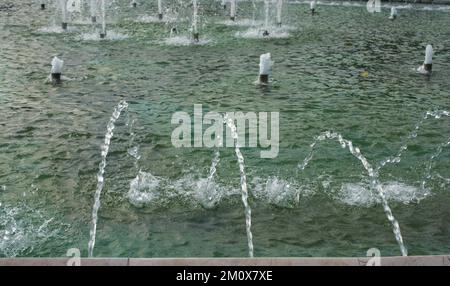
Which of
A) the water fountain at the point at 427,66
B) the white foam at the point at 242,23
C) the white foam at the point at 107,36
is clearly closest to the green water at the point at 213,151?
the water fountain at the point at 427,66

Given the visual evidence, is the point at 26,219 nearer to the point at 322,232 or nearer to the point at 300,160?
the point at 322,232

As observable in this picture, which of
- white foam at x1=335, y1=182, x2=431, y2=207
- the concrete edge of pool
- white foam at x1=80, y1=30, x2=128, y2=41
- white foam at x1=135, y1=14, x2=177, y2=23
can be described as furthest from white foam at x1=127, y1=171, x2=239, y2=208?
white foam at x1=135, y1=14, x2=177, y2=23

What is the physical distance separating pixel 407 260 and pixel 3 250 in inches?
230

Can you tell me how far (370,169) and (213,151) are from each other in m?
3.58

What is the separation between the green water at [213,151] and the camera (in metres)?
8.64

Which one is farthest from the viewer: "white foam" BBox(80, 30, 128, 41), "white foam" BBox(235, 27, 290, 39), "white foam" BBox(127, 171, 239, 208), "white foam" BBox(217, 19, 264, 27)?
"white foam" BBox(217, 19, 264, 27)

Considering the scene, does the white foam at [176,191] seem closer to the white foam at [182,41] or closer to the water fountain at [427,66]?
the water fountain at [427,66]

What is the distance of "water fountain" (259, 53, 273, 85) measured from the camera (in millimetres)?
17578

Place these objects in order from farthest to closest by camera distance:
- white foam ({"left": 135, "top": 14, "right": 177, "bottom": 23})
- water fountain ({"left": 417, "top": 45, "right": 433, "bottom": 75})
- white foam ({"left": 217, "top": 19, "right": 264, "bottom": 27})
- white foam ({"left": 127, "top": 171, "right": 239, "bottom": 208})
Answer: white foam ({"left": 135, "top": 14, "right": 177, "bottom": 23})
white foam ({"left": 217, "top": 19, "right": 264, "bottom": 27})
water fountain ({"left": 417, "top": 45, "right": 433, "bottom": 75})
white foam ({"left": 127, "top": 171, "right": 239, "bottom": 208})

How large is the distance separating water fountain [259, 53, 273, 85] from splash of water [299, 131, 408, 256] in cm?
497

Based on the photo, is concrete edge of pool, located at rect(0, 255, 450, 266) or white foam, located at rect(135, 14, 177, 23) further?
white foam, located at rect(135, 14, 177, 23)

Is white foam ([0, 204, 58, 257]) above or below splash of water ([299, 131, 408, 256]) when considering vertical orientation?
below

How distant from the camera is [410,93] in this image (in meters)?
17.2

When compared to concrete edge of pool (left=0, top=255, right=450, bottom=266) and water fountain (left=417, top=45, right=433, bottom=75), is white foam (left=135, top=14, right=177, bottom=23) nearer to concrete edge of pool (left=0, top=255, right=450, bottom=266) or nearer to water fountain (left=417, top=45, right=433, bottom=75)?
water fountain (left=417, top=45, right=433, bottom=75)
